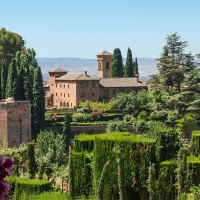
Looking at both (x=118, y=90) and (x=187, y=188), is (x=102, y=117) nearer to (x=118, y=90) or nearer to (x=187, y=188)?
(x=118, y=90)

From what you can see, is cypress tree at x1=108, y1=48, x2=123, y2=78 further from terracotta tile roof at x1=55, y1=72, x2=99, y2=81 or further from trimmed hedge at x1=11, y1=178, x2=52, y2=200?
trimmed hedge at x1=11, y1=178, x2=52, y2=200

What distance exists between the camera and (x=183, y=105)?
4794cm

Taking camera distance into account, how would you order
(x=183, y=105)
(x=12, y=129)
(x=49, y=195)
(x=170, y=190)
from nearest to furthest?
(x=49, y=195), (x=170, y=190), (x=12, y=129), (x=183, y=105)

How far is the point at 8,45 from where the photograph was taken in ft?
201

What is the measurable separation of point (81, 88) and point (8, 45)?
12.1 m

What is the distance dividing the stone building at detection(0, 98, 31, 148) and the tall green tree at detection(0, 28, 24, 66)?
86.9 feet

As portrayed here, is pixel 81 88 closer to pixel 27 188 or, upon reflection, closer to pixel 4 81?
pixel 4 81

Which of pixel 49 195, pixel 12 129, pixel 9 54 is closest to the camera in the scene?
pixel 49 195

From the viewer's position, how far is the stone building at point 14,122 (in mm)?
33375

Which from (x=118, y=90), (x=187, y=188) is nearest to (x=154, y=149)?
(x=187, y=188)

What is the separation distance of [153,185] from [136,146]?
7.77ft

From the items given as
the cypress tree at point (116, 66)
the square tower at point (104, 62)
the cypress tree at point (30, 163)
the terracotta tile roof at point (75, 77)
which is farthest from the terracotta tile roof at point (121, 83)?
the cypress tree at point (30, 163)

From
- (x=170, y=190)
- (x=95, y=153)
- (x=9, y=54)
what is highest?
(x=9, y=54)

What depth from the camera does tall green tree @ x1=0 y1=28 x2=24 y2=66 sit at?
60438 mm
